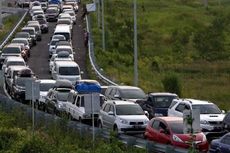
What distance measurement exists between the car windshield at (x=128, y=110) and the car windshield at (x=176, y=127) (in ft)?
14.5

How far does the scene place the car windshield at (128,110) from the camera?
31.6m

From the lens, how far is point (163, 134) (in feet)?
90.1

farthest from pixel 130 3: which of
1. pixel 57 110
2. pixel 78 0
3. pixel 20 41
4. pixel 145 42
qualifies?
pixel 57 110

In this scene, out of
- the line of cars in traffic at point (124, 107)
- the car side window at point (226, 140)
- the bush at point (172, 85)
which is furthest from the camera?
the bush at point (172, 85)

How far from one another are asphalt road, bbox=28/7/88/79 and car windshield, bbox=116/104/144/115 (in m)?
23.4

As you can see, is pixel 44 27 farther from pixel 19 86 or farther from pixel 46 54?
pixel 19 86

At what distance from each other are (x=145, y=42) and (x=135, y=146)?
211ft

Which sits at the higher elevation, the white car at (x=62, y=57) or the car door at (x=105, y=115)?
the white car at (x=62, y=57)

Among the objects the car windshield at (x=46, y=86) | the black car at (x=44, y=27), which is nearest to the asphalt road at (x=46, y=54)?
the black car at (x=44, y=27)

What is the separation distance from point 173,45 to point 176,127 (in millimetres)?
62642

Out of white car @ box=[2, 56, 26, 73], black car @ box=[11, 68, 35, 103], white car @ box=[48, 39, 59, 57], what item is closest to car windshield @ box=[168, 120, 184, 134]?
black car @ box=[11, 68, 35, 103]

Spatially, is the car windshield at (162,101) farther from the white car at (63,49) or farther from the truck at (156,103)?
the white car at (63,49)

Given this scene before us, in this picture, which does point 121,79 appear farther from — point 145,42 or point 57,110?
point 145,42

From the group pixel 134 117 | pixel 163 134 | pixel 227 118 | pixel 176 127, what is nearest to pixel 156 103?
pixel 134 117
